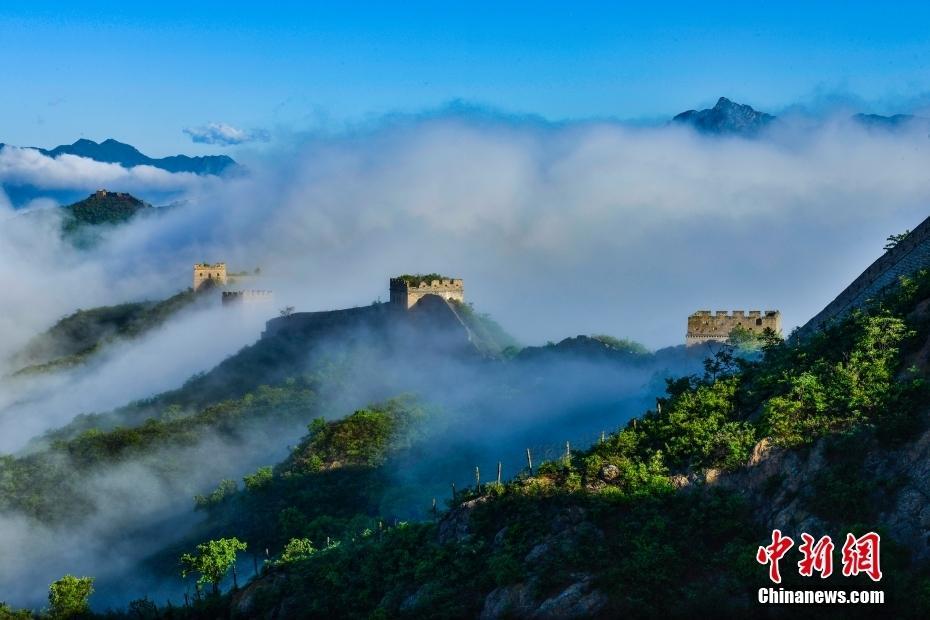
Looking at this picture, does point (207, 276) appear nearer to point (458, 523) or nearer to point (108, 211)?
point (458, 523)

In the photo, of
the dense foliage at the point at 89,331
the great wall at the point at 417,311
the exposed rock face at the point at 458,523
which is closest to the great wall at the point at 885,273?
the exposed rock face at the point at 458,523

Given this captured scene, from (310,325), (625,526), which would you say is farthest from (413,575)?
(310,325)

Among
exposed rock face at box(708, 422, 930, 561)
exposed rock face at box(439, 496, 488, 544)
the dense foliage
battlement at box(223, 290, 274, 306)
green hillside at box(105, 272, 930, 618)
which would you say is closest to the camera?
exposed rock face at box(708, 422, 930, 561)

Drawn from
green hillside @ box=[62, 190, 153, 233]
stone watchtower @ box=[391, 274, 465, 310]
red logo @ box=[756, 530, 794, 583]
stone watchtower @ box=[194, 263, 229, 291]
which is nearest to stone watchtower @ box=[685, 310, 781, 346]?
stone watchtower @ box=[391, 274, 465, 310]

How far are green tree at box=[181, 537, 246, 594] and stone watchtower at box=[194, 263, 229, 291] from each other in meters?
64.6

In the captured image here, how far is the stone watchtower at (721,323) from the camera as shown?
177ft

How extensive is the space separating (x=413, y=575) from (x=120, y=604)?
70.7ft

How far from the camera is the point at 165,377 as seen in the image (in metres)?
100

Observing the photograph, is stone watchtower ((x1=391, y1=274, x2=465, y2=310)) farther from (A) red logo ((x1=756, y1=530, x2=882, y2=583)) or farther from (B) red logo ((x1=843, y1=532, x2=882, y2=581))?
(B) red logo ((x1=843, y1=532, x2=882, y2=581))

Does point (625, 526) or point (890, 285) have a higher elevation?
point (890, 285)

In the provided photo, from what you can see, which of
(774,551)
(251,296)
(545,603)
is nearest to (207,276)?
(251,296)

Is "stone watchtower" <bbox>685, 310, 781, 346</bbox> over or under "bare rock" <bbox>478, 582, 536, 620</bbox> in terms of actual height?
over

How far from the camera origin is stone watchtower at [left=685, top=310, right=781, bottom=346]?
177 feet

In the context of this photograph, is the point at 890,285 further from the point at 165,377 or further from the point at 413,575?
the point at 165,377
